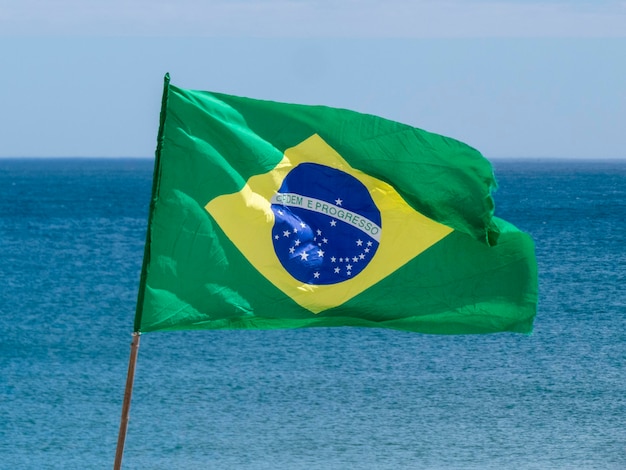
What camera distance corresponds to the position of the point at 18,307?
57344 mm

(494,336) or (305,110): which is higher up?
(305,110)

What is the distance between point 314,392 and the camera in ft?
122

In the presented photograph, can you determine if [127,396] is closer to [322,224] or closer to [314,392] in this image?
[322,224]

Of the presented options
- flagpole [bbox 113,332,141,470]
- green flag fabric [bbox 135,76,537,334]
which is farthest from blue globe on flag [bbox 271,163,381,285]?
flagpole [bbox 113,332,141,470]

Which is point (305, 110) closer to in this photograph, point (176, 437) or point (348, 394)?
point (176, 437)

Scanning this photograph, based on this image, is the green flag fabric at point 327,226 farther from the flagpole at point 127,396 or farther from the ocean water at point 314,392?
the ocean water at point 314,392

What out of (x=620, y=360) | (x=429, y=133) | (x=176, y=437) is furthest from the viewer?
(x=620, y=360)

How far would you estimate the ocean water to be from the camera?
101 ft

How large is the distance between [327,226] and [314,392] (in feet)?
81.5

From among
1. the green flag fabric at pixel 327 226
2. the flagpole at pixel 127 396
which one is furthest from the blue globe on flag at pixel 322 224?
the flagpole at pixel 127 396

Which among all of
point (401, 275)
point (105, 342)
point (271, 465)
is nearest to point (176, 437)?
point (271, 465)

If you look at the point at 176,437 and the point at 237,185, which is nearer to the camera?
the point at 237,185

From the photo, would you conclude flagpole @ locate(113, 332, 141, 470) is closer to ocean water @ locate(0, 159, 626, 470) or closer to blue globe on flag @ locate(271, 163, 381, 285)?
blue globe on flag @ locate(271, 163, 381, 285)

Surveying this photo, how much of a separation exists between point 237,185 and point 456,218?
2.05 metres
